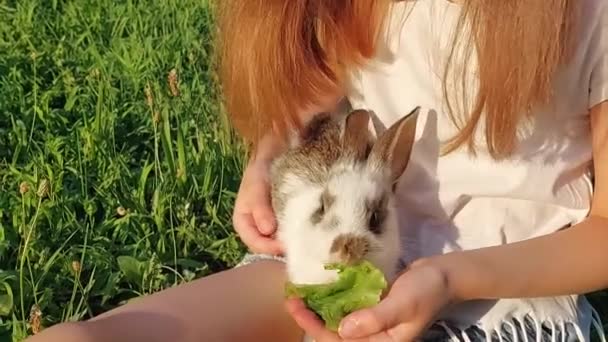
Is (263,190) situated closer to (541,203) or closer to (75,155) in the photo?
(541,203)

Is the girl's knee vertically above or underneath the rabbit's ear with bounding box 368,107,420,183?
underneath

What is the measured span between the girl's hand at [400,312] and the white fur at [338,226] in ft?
0.17

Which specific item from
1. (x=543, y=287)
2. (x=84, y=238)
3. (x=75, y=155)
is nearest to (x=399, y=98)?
(x=543, y=287)

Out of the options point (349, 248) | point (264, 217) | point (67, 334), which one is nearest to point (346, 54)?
point (264, 217)

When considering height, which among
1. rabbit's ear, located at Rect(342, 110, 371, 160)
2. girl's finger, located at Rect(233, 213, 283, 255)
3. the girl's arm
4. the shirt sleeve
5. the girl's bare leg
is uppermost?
the shirt sleeve

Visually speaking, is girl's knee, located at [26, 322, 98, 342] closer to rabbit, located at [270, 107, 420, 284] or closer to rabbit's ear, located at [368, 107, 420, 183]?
rabbit, located at [270, 107, 420, 284]

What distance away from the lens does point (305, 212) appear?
1742 millimetres

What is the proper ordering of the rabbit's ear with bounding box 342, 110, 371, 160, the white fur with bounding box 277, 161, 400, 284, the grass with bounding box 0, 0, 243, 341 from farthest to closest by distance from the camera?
the grass with bounding box 0, 0, 243, 341
the rabbit's ear with bounding box 342, 110, 371, 160
the white fur with bounding box 277, 161, 400, 284

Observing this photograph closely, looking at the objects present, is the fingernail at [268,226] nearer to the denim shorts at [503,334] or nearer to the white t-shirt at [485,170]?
the white t-shirt at [485,170]

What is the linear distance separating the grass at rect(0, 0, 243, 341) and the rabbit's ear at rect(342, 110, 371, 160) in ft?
1.83

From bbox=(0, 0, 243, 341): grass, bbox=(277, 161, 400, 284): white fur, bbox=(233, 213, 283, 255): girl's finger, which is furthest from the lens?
bbox=(0, 0, 243, 341): grass

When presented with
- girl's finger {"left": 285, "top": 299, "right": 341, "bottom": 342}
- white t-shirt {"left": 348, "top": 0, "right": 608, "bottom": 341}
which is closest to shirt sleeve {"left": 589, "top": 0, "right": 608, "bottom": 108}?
white t-shirt {"left": 348, "top": 0, "right": 608, "bottom": 341}

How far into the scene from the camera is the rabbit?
166cm

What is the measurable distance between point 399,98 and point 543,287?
14.8 inches
